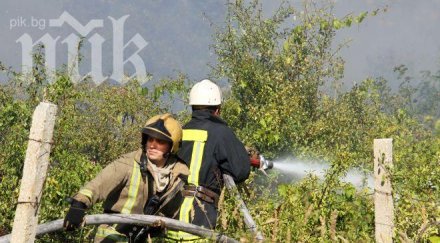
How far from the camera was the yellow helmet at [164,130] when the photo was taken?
5.43 meters

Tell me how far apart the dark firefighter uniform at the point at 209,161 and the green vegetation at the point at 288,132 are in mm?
247

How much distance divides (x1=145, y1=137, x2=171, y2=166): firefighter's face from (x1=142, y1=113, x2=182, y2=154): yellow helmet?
0.06 metres

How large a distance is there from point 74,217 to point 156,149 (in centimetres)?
115

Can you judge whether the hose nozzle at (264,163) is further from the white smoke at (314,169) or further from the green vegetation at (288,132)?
the white smoke at (314,169)

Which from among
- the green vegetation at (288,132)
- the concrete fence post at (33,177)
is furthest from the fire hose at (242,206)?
the concrete fence post at (33,177)

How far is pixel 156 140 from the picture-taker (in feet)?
17.9

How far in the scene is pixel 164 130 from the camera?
5.47m

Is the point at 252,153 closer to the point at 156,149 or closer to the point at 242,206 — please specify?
the point at 242,206

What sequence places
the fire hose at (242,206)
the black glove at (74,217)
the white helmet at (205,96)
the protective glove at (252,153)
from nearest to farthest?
the black glove at (74,217), the fire hose at (242,206), the white helmet at (205,96), the protective glove at (252,153)

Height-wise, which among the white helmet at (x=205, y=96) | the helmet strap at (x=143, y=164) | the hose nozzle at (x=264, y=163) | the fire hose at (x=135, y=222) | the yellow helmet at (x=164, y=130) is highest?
the white helmet at (x=205, y=96)

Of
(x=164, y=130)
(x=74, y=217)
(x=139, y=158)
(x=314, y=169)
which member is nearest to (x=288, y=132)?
(x=314, y=169)

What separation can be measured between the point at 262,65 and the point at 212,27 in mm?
3044

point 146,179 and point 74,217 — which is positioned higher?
point 146,179

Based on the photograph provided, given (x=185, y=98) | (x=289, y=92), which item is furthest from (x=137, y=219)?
(x=289, y=92)
